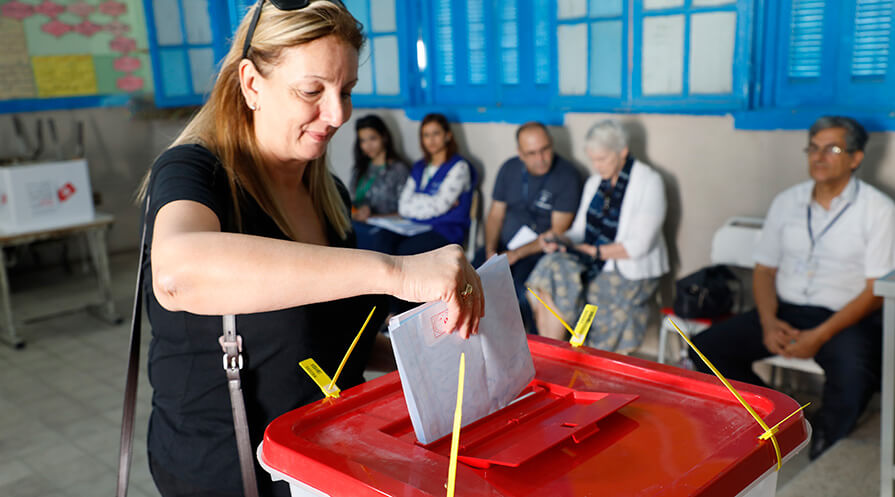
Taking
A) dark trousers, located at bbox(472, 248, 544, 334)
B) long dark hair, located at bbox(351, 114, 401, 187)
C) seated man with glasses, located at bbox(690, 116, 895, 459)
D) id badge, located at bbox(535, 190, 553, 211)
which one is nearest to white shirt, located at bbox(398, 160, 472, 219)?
long dark hair, located at bbox(351, 114, 401, 187)

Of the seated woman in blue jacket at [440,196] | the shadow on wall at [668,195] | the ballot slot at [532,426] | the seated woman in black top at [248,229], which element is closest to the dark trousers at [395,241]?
the seated woman in blue jacket at [440,196]

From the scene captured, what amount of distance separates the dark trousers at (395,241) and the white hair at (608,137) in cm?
106

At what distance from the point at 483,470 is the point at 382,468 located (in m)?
0.12

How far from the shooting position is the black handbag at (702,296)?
10.6 ft

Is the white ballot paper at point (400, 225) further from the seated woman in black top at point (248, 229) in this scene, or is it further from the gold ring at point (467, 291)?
the gold ring at point (467, 291)

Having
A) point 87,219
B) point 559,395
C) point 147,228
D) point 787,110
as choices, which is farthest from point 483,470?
point 87,219

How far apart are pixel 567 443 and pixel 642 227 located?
2.66 metres

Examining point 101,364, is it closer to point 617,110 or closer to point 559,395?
point 617,110

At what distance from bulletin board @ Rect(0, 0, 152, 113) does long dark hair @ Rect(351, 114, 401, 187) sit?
9.80 ft

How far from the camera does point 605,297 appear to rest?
11.6ft

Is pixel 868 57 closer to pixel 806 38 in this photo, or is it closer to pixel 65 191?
pixel 806 38

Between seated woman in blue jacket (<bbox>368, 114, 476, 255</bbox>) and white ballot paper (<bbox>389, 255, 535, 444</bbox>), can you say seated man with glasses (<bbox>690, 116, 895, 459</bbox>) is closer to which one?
seated woman in blue jacket (<bbox>368, 114, 476, 255</bbox>)

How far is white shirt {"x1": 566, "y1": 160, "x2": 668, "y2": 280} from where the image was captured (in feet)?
11.4

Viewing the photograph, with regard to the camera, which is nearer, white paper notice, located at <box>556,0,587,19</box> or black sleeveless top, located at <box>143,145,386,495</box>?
black sleeveless top, located at <box>143,145,386,495</box>
